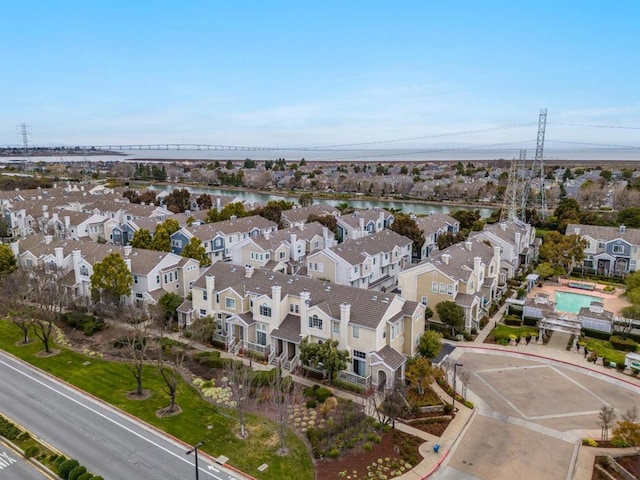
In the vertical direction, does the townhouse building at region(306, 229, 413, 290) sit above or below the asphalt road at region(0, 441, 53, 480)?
above

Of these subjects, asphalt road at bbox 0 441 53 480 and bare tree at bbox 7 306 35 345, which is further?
bare tree at bbox 7 306 35 345

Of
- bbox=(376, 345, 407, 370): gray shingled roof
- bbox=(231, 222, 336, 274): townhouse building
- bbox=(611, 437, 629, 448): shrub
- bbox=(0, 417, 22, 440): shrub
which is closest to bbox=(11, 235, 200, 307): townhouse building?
bbox=(231, 222, 336, 274): townhouse building

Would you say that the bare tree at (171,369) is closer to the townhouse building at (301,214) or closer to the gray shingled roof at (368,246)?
the gray shingled roof at (368,246)

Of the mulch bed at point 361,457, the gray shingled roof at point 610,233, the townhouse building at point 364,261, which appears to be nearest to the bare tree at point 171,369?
the mulch bed at point 361,457

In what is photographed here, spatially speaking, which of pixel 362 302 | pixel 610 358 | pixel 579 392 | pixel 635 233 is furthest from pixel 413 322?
pixel 635 233

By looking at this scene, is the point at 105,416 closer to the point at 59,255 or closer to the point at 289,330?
the point at 289,330

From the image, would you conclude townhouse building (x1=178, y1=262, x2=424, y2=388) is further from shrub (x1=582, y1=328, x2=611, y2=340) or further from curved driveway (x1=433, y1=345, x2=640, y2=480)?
shrub (x1=582, y1=328, x2=611, y2=340)
